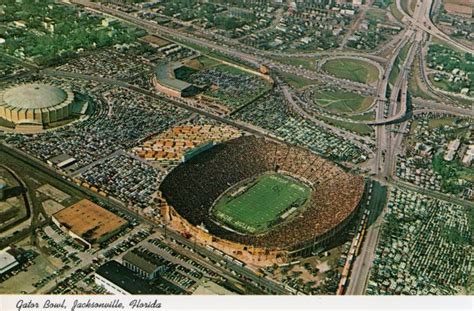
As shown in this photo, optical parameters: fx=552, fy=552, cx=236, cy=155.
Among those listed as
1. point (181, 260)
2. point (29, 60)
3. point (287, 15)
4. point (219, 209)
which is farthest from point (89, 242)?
point (287, 15)

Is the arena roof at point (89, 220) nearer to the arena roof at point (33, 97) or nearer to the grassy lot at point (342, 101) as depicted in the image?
the arena roof at point (33, 97)

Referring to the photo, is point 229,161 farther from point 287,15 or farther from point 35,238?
point 287,15

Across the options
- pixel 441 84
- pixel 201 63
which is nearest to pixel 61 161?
pixel 201 63

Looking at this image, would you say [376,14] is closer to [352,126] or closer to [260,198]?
[352,126]

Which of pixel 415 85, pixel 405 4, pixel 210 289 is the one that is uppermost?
pixel 405 4

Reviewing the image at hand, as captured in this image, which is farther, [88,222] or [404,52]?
[404,52]

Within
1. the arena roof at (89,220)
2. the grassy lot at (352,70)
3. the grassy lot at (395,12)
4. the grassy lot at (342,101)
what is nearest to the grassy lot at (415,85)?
the grassy lot at (352,70)
